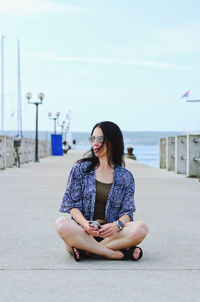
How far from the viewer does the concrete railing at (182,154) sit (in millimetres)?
15461

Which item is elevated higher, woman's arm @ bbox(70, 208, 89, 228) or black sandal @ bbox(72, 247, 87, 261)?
woman's arm @ bbox(70, 208, 89, 228)

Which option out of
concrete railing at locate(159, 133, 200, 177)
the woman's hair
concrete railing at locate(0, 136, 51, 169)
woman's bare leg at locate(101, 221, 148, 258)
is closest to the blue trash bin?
concrete railing at locate(0, 136, 51, 169)

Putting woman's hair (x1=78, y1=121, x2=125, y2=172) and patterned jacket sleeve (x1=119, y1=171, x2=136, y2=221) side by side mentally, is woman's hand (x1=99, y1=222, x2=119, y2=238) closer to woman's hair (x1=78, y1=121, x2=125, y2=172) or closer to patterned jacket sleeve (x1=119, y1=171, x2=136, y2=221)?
patterned jacket sleeve (x1=119, y1=171, x2=136, y2=221)

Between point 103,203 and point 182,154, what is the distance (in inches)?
504

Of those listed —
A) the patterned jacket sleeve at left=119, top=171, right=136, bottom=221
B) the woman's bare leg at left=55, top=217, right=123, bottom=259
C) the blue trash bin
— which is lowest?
the blue trash bin

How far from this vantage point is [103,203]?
489cm

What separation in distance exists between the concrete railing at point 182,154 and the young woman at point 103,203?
33.9ft

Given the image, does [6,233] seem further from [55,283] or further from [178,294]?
[178,294]

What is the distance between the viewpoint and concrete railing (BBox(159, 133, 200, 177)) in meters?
15.5

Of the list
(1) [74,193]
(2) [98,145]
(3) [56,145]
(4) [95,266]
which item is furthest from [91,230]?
(3) [56,145]

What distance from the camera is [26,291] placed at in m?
3.74

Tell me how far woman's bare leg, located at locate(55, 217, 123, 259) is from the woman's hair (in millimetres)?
494

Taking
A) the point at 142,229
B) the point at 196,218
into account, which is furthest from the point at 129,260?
the point at 196,218

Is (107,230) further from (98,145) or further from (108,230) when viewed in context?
(98,145)
